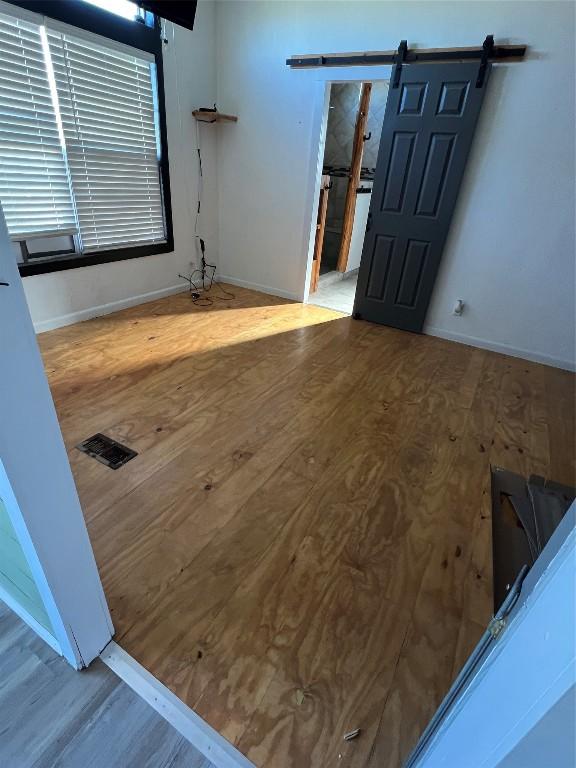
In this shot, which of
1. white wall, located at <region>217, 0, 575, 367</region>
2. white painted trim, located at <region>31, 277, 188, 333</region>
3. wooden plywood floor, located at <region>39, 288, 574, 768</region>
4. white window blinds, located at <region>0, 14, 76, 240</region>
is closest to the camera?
wooden plywood floor, located at <region>39, 288, 574, 768</region>

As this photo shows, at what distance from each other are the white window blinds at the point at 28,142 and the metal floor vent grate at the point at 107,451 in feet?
5.71

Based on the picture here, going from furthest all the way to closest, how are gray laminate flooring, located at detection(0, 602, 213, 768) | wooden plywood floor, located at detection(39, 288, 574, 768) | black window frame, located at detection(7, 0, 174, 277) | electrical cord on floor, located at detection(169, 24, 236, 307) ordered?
electrical cord on floor, located at detection(169, 24, 236, 307) < black window frame, located at detection(7, 0, 174, 277) < wooden plywood floor, located at detection(39, 288, 574, 768) < gray laminate flooring, located at detection(0, 602, 213, 768)

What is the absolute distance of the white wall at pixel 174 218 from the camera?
312 cm

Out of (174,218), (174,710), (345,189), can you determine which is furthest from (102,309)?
(345,189)

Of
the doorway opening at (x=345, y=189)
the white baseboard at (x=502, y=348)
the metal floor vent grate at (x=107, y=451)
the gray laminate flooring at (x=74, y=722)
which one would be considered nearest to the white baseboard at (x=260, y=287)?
the doorway opening at (x=345, y=189)

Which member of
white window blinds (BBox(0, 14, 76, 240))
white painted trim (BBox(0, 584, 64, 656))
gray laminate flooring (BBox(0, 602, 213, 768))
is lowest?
gray laminate flooring (BBox(0, 602, 213, 768))

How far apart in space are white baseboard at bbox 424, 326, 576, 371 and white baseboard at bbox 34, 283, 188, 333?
270cm

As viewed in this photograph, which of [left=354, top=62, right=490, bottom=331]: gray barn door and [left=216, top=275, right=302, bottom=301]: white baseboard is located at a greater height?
[left=354, top=62, right=490, bottom=331]: gray barn door

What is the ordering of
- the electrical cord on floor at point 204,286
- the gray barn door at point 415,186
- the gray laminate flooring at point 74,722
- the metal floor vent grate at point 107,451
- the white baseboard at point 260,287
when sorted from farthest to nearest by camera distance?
1. the white baseboard at point 260,287
2. the electrical cord on floor at point 204,286
3. the gray barn door at point 415,186
4. the metal floor vent grate at point 107,451
5. the gray laminate flooring at point 74,722

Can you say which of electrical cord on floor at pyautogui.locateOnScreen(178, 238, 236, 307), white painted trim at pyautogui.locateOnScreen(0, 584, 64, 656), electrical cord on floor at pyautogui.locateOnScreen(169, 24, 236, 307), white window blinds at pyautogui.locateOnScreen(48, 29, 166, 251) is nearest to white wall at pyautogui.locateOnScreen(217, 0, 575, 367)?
electrical cord on floor at pyautogui.locateOnScreen(169, 24, 236, 307)

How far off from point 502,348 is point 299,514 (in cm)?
272

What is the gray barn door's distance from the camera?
292cm

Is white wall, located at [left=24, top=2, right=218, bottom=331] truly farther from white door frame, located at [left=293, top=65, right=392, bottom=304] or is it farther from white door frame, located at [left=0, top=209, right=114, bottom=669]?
white door frame, located at [left=0, top=209, right=114, bottom=669]

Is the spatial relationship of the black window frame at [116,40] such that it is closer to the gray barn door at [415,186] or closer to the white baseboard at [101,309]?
the white baseboard at [101,309]
